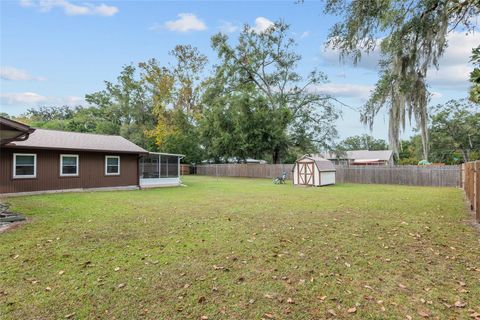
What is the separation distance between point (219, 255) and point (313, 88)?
2615 cm

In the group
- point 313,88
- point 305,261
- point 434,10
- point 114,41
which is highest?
point 313,88

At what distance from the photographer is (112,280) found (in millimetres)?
3320

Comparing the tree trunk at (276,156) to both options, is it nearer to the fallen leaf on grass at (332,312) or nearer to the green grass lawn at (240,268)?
the green grass lawn at (240,268)

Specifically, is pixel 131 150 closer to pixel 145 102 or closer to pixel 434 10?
pixel 434 10

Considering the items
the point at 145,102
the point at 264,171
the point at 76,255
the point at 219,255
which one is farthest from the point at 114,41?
the point at 145,102

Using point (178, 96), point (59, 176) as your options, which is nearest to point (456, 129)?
point (178, 96)

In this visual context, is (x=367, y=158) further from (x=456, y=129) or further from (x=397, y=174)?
(x=397, y=174)

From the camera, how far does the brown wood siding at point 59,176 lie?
451 inches

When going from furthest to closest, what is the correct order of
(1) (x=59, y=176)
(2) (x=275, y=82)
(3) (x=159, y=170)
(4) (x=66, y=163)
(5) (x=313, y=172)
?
(2) (x=275, y=82)
(5) (x=313, y=172)
(3) (x=159, y=170)
(4) (x=66, y=163)
(1) (x=59, y=176)

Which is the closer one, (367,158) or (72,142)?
(72,142)

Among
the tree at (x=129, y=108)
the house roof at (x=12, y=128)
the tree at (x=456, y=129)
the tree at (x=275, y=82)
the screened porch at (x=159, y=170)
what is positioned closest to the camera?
the house roof at (x=12, y=128)

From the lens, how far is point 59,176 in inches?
507

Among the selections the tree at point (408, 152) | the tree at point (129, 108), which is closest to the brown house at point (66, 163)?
the tree at point (129, 108)

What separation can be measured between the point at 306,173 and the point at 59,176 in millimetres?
13213
